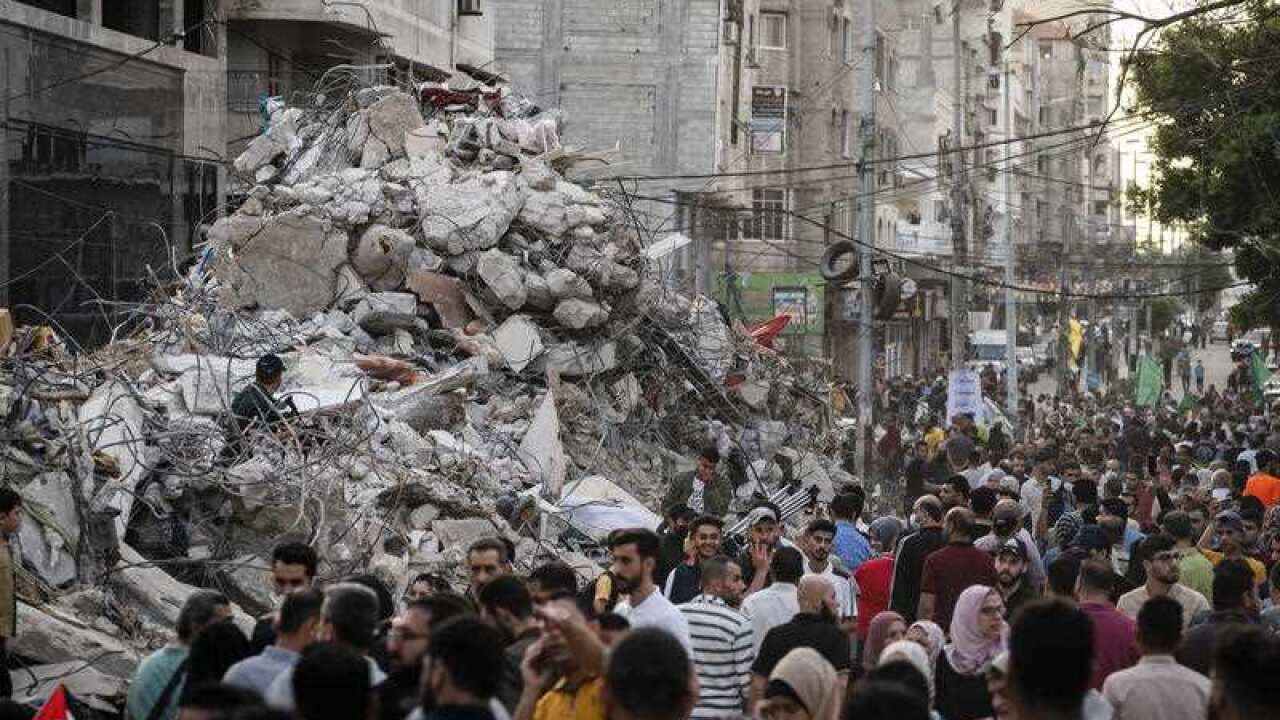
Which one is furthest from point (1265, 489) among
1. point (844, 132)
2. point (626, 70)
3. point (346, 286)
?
point (844, 132)

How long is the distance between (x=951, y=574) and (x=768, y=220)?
44087 mm

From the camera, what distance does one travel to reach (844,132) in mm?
58219

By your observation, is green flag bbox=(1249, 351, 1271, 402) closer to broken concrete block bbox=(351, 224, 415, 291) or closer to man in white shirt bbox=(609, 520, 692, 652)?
broken concrete block bbox=(351, 224, 415, 291)

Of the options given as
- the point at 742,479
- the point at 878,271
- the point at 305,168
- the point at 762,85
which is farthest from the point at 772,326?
the point at 762,85

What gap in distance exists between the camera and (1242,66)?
19.2m

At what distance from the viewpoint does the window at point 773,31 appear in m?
53.8

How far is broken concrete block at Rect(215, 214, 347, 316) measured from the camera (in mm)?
20375

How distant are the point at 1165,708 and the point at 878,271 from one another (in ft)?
82.3

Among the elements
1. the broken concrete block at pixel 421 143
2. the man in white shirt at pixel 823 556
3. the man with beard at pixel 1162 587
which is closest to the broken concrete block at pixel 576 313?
the broken concrete block at pixel 421 143

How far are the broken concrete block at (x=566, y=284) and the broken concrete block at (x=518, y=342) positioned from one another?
0.40 meters

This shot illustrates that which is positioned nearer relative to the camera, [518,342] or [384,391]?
[384,391]

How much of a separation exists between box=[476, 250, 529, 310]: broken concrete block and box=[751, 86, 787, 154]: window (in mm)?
27589

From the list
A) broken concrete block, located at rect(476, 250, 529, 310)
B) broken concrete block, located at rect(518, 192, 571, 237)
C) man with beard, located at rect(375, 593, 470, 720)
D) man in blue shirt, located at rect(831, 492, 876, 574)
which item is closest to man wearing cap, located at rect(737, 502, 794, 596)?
man in blue shirt, located at rect(831, 492, 876, 574)

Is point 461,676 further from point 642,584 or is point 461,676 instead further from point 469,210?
point 469,210
